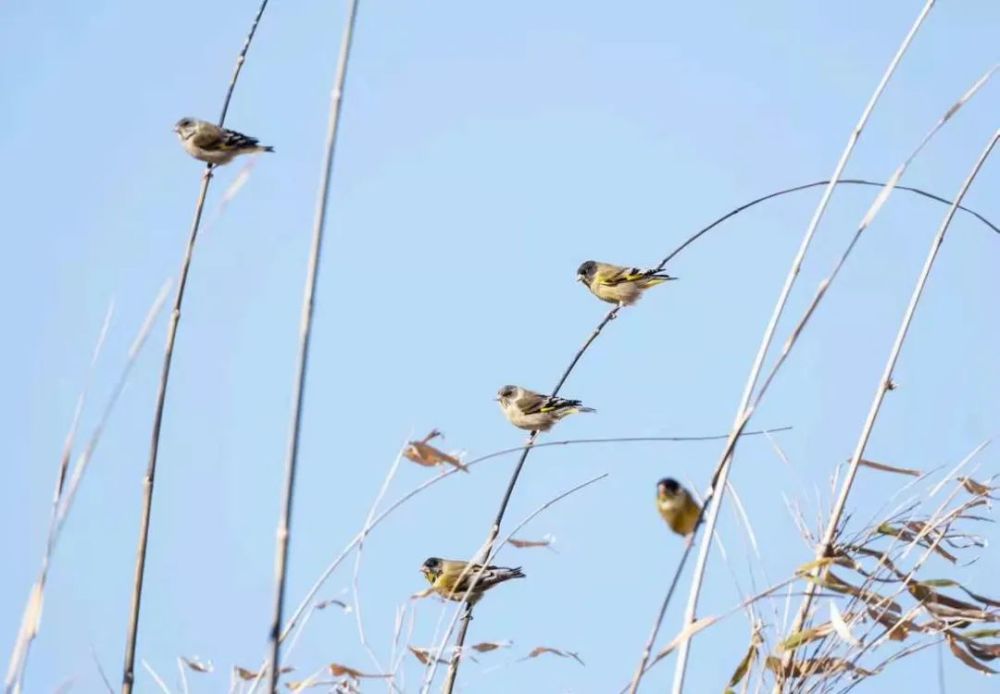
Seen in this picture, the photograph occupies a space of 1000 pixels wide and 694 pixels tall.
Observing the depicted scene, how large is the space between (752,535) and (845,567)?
18 centimetres

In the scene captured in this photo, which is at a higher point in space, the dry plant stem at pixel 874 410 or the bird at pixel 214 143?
the bird at pixel 214 143

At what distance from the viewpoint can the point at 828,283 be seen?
2.07 meters

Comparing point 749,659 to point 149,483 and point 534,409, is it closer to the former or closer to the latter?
point 149,483

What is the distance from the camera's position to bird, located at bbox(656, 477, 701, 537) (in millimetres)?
2590

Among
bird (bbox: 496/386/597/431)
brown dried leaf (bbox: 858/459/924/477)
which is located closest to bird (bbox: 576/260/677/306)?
bird (bbox: 496/386/597/431)

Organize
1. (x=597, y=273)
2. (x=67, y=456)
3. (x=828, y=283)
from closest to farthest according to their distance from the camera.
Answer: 1. (x=67, y=456)
2. (x=828, y=283)
3. (x=597, y=273)

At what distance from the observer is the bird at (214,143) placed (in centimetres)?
657

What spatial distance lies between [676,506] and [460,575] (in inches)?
16.9

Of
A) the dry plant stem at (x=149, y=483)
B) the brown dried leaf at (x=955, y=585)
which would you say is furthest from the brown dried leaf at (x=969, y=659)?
the dry plant stem at (x=149, y=483)

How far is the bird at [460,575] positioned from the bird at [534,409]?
3.31ft

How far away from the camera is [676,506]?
2.67m

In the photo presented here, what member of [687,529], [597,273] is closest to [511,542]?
[687,529]

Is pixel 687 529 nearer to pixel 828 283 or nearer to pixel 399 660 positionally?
pixel 399 660

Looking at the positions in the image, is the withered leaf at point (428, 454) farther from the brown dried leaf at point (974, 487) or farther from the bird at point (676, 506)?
the brown dried leaf at point (974, 487)
